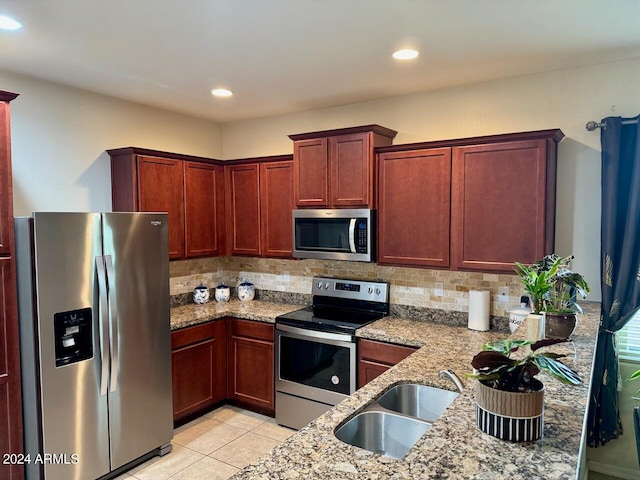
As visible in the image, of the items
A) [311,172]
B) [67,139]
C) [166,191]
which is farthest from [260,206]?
[67,139]

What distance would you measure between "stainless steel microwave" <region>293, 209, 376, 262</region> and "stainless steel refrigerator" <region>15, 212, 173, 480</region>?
1.10 m

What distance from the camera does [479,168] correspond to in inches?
115

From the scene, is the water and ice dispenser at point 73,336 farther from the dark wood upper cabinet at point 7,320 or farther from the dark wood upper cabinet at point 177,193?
the dark wood upper cabinet at point 177,193

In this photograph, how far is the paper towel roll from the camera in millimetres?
3102

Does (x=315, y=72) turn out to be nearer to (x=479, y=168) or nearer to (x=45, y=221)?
(x=479, y=168)

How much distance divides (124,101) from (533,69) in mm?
3205

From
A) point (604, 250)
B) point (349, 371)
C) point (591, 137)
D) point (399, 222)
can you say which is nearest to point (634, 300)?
point (604, 250)

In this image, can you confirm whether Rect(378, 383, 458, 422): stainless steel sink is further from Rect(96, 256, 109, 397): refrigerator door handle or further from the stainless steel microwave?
Rect(96, 256, 109, 397): refrigerator door handle

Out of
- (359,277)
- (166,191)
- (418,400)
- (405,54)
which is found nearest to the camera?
(418,400)

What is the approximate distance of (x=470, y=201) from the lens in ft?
9.70

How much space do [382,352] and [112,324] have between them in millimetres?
1826

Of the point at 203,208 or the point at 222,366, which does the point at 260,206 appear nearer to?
the point at 203,208

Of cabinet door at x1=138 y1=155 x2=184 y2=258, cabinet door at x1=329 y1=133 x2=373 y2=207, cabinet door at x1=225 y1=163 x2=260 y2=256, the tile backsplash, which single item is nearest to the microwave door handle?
cabinet door at x1=329 y1=133 x2=373 y2=207

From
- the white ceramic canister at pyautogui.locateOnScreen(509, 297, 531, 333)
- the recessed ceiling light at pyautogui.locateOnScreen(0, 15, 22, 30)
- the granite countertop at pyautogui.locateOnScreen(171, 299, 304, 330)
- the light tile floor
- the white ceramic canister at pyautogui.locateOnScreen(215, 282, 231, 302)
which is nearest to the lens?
the recessed ceiling light at pyautogui.locateOnScreen(0, 15, 22, 30)
